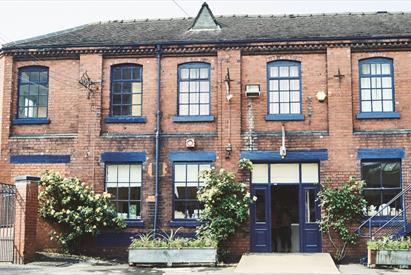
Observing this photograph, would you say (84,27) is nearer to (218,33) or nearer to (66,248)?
(218,33)

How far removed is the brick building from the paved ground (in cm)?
189

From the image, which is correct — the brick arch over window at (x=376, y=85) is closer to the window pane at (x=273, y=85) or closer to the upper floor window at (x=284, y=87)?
the upper floor window at (x=284, y=87)

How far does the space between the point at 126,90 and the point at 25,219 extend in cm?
563

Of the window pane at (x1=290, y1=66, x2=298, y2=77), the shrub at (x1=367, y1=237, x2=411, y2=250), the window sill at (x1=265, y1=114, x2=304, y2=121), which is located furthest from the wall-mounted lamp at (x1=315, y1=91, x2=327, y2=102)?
the shrub at (x1=367, y1=237, x2=411, y2=250)

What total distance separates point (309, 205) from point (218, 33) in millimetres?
6913

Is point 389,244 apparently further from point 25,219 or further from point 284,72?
point 25,219

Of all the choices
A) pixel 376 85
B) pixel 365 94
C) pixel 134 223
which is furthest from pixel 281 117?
pixel 134 223

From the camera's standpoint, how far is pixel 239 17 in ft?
73.7

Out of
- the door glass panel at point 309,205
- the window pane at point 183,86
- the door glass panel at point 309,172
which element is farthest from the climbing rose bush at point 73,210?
the door glass panel at point 309,172

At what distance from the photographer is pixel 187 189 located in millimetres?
19062

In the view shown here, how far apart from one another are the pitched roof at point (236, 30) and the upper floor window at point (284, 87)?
0.95 meters

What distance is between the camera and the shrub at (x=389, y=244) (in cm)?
1629

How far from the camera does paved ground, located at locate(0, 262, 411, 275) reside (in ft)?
51.1

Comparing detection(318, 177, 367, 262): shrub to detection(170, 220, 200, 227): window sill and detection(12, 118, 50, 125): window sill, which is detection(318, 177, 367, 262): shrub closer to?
detection(170, 220, 200, 227): window sill
